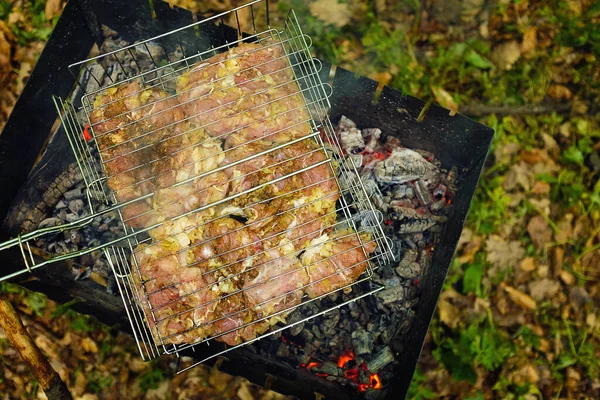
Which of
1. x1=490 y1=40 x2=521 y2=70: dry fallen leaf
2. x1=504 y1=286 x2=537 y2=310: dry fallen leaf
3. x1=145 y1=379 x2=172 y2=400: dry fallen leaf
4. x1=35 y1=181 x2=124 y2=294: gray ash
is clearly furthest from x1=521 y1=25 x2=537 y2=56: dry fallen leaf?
x1=145 y1=379 x2=172 y2=400: dry fallen leaf

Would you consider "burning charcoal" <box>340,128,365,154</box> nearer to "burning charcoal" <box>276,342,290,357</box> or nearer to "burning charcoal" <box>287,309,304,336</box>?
"burning charcoal" <box>287,309,304,336</box>

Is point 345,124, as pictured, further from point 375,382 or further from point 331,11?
point 375,382

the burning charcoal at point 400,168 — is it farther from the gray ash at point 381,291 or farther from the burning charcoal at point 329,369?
the burning charcoal at point 329,369

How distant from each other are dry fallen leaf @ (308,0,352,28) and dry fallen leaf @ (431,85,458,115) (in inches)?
51.0

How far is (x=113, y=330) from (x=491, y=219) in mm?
4175

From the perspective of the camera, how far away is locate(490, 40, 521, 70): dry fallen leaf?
17.3 feet

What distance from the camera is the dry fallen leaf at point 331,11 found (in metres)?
5.21

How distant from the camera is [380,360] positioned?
4.14m

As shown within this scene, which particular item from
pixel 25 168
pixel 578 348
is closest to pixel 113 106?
pixel 25 168

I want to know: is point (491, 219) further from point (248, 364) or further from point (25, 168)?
point (25, 168)

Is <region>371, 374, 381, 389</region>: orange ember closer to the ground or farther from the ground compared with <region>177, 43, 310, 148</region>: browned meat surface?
closer to the ground

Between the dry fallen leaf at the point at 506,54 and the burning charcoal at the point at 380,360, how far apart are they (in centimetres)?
351

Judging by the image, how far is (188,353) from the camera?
3.84m

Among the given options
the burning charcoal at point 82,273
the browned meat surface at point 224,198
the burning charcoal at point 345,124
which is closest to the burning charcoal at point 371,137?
the burning charcoal at point 345,124
